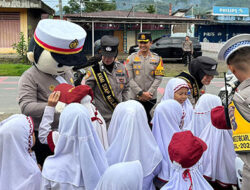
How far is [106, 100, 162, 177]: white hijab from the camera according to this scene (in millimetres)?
2586

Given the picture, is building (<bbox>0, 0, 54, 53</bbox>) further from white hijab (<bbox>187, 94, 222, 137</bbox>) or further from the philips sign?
the philips sign

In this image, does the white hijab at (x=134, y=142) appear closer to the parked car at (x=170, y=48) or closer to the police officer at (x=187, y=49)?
the police officer at (x=187, y=49)

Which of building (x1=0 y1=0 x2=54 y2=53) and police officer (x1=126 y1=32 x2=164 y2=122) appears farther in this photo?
building (x1=0 y1=0 x2=54 y2=53)

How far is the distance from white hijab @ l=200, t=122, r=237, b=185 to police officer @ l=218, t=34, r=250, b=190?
0.95 m

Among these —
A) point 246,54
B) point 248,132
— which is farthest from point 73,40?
point 248,132

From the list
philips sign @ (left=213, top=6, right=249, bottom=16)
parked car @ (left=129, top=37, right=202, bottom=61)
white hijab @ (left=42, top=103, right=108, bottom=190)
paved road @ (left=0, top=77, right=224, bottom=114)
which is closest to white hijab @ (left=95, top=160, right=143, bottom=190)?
white hijab @ (left=42, top=103, right=108, bottom=190)

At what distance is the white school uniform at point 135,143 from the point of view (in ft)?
8.48

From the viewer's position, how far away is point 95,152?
7.32 feet

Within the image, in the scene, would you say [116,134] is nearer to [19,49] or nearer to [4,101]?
[4,101]

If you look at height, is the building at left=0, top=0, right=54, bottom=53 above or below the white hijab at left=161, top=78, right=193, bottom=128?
above

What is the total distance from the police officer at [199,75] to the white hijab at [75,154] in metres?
2.28

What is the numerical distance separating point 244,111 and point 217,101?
4.53 ft

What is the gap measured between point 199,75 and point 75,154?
253 cm

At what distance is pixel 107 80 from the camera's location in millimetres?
3969
